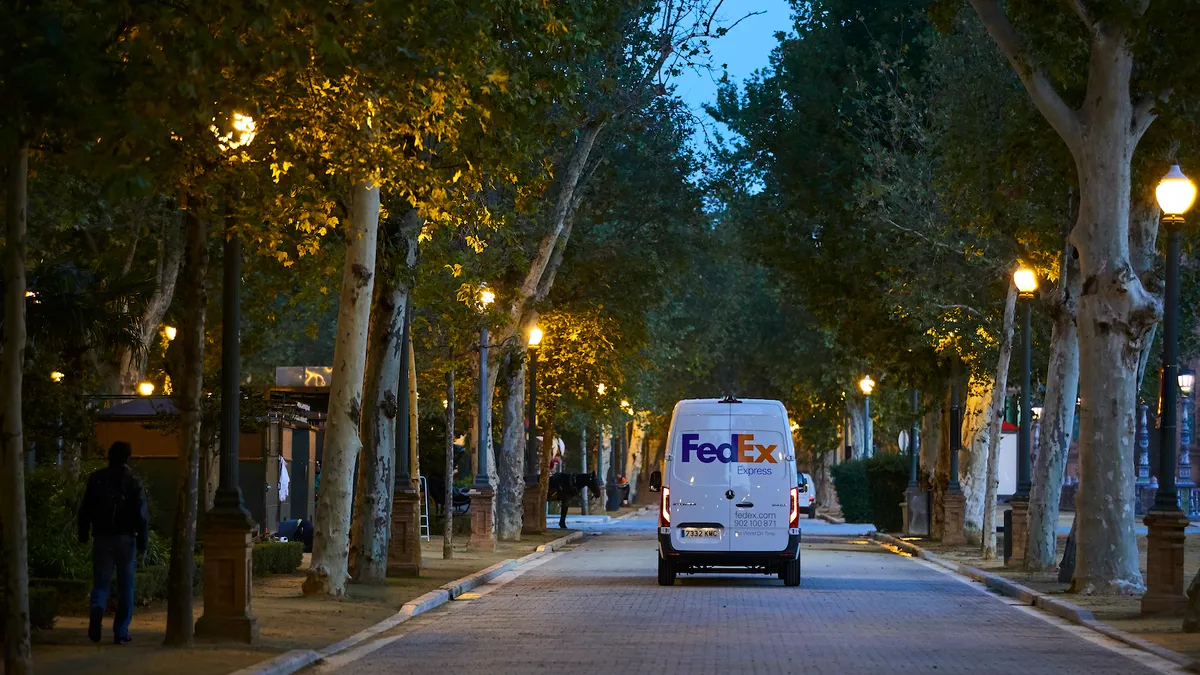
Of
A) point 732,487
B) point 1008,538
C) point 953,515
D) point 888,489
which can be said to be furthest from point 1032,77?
point 888,489

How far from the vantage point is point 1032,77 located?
71.3 feet

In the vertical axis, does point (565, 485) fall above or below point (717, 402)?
below

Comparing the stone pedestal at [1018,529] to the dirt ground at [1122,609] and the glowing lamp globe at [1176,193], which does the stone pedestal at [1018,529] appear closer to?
the dirt ground at [1122,609]

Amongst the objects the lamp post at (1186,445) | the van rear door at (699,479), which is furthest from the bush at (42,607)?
the lamp post at (1186,445)

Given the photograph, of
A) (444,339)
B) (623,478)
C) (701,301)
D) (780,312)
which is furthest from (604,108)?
(623,478)

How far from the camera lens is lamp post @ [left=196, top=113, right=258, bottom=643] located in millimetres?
15688

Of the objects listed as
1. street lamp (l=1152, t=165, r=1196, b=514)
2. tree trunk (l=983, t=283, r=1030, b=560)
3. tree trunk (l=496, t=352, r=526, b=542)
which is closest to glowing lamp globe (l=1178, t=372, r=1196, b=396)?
tree trunk (l=496, t=352, r=526, b=542)

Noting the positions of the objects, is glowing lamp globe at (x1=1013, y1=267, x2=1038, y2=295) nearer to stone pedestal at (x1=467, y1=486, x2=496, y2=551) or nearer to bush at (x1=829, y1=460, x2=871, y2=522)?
stone pedestal at (x1=467, y1=486, x2=496, y2=551)

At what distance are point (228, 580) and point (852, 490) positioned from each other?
152ft

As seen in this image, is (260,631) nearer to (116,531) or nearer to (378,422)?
(116,531)

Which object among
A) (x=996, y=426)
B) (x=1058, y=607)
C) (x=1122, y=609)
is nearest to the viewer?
(x=1122, y=609)

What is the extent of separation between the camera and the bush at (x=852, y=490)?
5962cm

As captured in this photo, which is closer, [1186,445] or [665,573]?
[665,573]

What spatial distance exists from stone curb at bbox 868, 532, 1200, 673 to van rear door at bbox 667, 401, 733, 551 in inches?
155
